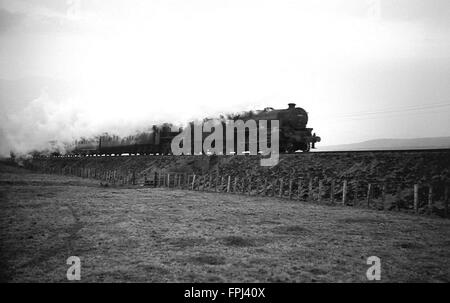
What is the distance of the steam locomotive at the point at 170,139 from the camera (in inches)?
934

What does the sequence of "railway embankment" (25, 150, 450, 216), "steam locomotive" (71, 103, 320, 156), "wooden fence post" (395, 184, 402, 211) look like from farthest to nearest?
"steam locomotive" (71, 103, 320, 156) < "railway embankment" (25, 150, 450, 216) < "wooden fence post" (395, 184, 402, 211)

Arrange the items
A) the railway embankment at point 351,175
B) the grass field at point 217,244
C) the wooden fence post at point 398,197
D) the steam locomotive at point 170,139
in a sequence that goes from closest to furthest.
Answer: the grass field at point 217,244
the wooden fence post at point 398,197
the railway embankment at point 351,175
the steam locomotive at point 170,139

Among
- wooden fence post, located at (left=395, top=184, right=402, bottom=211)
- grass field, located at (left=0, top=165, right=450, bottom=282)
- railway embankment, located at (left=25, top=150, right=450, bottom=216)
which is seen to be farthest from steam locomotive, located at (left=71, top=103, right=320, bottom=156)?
grass field, located at (left=0, top=165, right=450, bottom=282)

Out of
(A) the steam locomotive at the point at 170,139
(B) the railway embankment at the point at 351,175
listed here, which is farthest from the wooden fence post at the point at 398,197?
(A) the steam locomotive at the point at 170,139

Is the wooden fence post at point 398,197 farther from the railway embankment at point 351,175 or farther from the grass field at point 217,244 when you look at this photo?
the grass field at point 217,244

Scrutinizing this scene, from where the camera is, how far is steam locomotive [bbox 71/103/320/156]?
2372 cm

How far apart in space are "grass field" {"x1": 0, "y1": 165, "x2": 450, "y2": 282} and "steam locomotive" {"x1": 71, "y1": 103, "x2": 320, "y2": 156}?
10575 mm

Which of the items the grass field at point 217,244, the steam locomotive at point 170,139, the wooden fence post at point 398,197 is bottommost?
the grass field at point 217,244

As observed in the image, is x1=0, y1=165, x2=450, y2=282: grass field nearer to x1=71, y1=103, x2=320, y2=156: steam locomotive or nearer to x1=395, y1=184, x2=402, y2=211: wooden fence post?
x1=395, y1=184, x2=402, y2=211: wooden fence post

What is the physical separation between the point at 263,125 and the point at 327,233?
15797 mm

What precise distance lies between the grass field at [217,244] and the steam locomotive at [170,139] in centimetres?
1058

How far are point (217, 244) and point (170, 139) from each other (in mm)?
26898

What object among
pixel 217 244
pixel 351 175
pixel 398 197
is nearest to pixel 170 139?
pixel 351 175

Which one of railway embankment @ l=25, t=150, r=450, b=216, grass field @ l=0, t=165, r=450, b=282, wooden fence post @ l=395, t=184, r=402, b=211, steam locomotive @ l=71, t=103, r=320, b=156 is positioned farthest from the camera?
steam locomotive @ l=71, t=103, r=320, b=156
